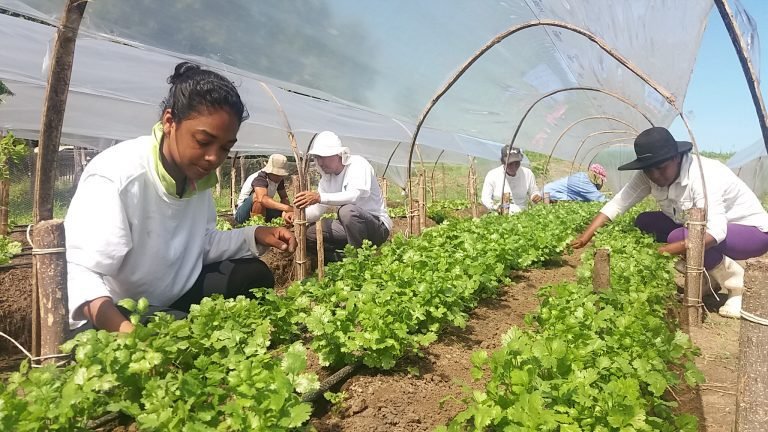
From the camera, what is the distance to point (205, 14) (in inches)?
133

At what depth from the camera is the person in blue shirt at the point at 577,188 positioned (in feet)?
55.4

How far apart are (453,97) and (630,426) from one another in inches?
224

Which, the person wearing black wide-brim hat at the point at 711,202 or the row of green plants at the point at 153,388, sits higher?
the person wearing black wide-brim hat at the point at 711,202

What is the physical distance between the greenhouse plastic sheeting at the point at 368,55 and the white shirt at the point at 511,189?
1.26 metres

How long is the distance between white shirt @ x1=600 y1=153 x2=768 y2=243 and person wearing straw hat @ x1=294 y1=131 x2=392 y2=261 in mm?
2823

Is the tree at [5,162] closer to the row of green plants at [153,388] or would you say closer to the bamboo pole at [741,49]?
the row of green plants at [153,388]

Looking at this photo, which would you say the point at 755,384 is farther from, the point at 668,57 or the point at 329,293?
the point at 668,57

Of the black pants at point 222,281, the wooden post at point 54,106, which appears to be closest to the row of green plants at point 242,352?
the black pants at point 222,281

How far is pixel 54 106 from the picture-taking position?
191 cm

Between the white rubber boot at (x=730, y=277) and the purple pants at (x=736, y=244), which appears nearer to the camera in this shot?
the purple pants at (x=736, y=244)

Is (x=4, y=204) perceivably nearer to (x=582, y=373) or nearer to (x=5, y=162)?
(x=5, y=162)

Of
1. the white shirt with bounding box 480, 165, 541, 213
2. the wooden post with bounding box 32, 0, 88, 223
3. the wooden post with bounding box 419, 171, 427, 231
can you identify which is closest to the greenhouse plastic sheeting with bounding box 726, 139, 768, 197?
the white shirt with bounding box 480, 165, 541, 213

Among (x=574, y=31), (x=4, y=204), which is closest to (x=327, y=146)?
(x=574, y=31)

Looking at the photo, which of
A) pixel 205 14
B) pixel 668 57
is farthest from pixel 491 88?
pixel 205 14
